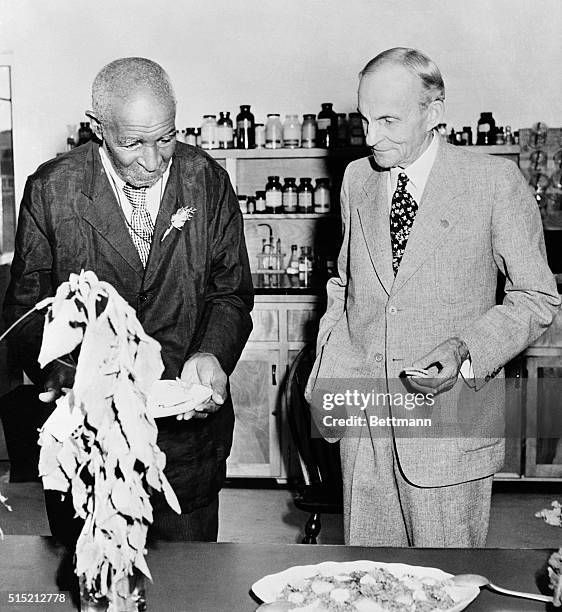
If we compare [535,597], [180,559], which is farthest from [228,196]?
[535,597]

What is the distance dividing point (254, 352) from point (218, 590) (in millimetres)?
3064

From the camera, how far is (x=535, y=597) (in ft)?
4.73

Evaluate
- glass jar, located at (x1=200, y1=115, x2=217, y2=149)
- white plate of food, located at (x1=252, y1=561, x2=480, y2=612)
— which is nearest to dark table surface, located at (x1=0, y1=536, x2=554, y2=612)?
white plate of food, located at (x1=252, y1=561, x2=480, y2=612)

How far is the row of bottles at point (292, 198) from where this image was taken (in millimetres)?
4828

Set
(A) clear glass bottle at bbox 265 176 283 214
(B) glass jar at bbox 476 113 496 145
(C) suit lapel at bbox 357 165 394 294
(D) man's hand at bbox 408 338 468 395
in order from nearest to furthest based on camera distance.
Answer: (D) man's hand at bbox 408 338 468 395 < (C) suit lapel at bbox 357 165 394 294 < (B) glass jar at bbox 476 113 496 145 < (A) clear glass bottle at bbox 265 176 283 214

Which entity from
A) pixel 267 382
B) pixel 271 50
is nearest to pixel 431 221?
pixel 267 382

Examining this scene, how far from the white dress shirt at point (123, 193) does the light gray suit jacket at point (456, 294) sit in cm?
50

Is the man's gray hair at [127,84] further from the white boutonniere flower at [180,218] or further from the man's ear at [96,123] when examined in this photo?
the white boutonniere flower at [180,218]

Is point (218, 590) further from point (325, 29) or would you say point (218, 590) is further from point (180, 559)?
point (325, 29)

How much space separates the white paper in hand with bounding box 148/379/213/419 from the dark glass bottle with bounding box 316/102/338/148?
3.39 metres

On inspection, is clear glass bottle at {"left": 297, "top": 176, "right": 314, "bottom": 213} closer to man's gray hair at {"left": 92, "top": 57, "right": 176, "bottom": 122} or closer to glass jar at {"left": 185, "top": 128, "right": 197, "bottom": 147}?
glass jar at {"left": 185, "top": 128, "right": 197, "bottom": 147}

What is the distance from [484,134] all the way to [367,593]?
3710 millimetres

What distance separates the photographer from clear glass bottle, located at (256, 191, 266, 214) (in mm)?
4906

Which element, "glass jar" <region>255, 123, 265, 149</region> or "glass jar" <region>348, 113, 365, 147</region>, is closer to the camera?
"glass jar" <region>348, 113, 365, 147</region>
